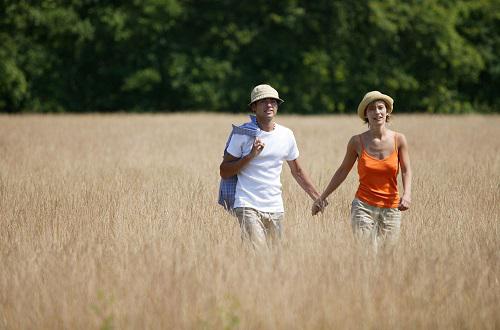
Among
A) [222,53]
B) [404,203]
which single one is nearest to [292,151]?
[404,203]

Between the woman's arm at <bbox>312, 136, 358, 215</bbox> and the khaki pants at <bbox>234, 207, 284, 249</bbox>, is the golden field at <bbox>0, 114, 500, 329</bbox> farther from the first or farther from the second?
the woman's arm at <bbox>312, 136, 358, 215</bbox>

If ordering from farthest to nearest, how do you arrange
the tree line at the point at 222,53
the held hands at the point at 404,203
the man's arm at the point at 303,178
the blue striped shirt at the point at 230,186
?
the tree line at the point at 222,53 → the man's arm at the point at 303,178 → the blue striped shirt at the point at 230,186 → the held hands at the point at 404,203

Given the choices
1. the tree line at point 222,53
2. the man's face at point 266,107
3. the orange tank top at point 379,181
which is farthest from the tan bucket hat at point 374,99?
the tree line at point 222,53

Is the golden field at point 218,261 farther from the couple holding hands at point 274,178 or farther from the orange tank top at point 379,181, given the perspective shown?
the orange tank top at point 379,181

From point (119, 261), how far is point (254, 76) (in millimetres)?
31375

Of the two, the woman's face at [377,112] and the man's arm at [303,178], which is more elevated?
the woman's face at [377,112]

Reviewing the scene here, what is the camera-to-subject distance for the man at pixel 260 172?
5.30 metres

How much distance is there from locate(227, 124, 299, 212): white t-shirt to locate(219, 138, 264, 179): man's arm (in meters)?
0.05

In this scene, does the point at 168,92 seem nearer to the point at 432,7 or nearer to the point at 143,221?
the point at 432,7

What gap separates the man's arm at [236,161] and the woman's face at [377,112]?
93cm

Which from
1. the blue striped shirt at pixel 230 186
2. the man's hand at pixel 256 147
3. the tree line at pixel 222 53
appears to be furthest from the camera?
the tree line at pixel 222 53

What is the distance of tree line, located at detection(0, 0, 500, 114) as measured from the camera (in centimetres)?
3462

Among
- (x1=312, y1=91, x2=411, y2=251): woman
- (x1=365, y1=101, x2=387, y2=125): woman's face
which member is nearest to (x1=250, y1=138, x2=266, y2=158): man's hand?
(x1=312, y1=91, x2=411, y2=251): woman

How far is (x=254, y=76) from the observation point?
3591 centimetres
